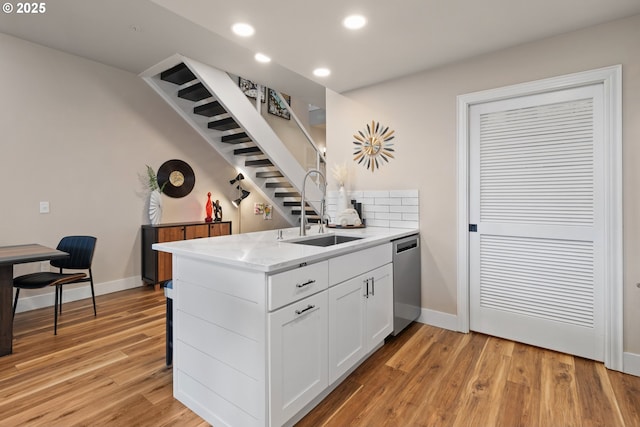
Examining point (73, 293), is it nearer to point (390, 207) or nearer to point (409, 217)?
point (390, 207)

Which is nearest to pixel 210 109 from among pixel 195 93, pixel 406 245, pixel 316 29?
pixel 195 93

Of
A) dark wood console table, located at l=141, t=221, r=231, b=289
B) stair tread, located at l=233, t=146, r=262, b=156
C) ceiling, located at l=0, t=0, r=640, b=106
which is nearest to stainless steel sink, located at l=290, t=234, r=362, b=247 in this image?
ceiling, located at l=0, t=0, r=640, b=106

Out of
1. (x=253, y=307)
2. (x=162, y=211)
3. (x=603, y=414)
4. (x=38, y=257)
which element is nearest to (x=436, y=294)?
(x=603, y=414)

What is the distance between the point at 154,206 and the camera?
4305mm

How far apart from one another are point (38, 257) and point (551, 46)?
420 cm

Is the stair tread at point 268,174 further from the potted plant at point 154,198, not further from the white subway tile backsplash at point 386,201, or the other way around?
the white subway tile backsplash at point 386,201

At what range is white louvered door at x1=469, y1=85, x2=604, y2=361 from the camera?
2381mm

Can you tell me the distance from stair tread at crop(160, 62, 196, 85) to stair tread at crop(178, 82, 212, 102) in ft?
0.38

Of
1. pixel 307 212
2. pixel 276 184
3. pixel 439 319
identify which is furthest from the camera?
pixel 307 212

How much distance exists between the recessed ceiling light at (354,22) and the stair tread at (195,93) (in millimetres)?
2394

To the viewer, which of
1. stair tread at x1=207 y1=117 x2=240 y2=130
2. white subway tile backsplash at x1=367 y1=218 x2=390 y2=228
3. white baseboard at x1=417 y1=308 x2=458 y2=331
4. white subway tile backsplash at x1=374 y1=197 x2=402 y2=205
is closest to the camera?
white baseboard at x1=417 y1=308 x2=458 y2=331

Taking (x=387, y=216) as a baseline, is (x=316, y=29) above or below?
above

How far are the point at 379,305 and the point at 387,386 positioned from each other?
1.80 feet

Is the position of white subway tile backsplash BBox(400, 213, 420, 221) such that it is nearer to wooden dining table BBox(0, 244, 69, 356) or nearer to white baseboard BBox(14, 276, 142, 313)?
wooden dining table BBox(0, 244, 69, 356)
